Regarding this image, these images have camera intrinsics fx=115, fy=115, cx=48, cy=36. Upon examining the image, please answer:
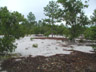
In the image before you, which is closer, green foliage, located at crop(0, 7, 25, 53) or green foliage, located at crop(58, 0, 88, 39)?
green foliage, located at crop(0, 7, 25, 53)

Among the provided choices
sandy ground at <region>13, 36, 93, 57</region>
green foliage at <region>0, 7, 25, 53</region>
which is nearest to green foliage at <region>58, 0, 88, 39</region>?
sandy ground at <region>13, 36, 93, 57</region>

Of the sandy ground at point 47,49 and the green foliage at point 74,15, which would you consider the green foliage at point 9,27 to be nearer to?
the sandy ground at point 47,49

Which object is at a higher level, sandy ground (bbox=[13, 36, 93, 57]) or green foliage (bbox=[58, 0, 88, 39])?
green foliage (bbox=[58, 0, 88, 39])

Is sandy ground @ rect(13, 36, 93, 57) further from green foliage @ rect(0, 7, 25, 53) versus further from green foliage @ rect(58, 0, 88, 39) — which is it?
green foliage @ rect(58, 0, 88, 39)

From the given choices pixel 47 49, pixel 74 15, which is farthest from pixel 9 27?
pixel 74 15

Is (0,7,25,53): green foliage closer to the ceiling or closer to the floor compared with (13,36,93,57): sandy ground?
closer to the ceiling

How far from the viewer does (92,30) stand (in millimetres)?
6875

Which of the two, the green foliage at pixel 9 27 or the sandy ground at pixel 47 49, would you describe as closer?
the green foliage at pixel 9 27

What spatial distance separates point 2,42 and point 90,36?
5.26m

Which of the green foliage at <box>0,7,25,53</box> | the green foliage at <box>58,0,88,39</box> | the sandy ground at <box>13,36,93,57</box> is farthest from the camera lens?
the green foliage at <box>58,0,88,39</box>

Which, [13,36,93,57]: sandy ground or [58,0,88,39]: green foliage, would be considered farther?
[58,0,88,39]: green foliage

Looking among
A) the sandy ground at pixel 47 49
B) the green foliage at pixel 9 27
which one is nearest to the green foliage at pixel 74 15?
the sandy ground at pixel 47 49

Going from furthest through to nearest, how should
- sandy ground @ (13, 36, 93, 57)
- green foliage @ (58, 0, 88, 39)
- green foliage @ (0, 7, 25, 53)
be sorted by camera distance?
green foliage @ (58, 0, 88, 39) < sandy ground @ (13, 36, 93, 57) < green foliage @ (0, 7, 25, 53)

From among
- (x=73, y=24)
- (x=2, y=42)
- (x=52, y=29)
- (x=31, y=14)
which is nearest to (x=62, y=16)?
(x=73, y=24)
